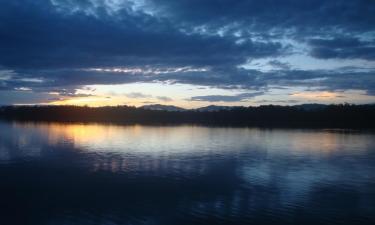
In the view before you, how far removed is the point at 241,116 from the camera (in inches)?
4961

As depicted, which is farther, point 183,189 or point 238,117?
point 238,117

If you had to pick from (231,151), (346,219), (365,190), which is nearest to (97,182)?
(346,219)

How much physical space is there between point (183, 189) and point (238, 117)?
10885 centimetres

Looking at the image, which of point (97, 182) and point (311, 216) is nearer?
point (311, 216)

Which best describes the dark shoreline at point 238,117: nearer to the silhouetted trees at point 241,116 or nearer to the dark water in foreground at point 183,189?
the silhouetted trees at point 241,116

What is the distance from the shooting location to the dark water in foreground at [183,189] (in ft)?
45.0

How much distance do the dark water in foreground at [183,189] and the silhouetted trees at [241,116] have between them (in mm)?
66566

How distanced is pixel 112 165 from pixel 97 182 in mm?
5447

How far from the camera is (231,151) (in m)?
34.7

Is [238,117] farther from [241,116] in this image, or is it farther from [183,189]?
[183,189]

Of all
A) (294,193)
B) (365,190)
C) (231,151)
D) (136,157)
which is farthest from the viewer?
(231,151)

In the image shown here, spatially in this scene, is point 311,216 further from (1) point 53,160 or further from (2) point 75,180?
(1) point 53,160

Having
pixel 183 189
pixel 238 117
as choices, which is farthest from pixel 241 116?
pixel 183 189

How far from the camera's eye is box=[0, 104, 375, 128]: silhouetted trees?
100 metres
